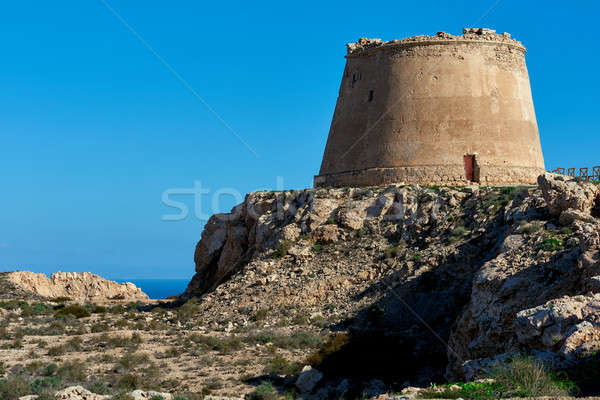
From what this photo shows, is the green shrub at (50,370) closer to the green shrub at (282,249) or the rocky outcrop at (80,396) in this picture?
the rocky outcrop at (80,396)

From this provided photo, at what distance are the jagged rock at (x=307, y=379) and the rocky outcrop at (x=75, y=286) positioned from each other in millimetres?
17511

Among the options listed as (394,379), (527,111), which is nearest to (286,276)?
(394,379)

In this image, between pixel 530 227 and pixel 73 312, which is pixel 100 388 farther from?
pixel 73 312

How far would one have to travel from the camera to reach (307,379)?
13.3 m

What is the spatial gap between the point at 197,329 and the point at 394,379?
21.2ft

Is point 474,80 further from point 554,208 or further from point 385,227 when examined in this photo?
point 554,208

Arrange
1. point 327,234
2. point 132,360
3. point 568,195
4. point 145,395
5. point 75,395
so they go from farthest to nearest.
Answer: point 327,234
point 132,360
point 568,195
point 145,395
point 75,395

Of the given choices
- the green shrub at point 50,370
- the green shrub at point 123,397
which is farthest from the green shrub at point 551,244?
the green shrub at point 50,370

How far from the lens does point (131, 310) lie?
23.3 m

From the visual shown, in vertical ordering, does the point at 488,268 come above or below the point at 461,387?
above

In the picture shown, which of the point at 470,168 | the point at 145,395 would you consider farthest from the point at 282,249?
the point at 145,395

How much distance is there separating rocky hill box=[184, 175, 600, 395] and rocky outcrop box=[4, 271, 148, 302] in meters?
8.89

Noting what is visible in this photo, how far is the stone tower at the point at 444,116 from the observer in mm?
20875

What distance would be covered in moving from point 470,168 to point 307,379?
10015 mm
